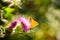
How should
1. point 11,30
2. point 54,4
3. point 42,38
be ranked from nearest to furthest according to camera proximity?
point 11,30 → point 42,38 → point 54,4

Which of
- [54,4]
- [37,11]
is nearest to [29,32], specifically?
[37,11]

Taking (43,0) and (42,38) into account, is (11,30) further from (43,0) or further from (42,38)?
(43,0)

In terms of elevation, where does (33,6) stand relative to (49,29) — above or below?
above

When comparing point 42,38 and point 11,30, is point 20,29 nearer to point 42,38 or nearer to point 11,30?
point 11,30

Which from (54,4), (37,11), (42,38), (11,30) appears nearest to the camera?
(11,30)

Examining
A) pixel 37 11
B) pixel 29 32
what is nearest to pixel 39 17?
pixel 37 11

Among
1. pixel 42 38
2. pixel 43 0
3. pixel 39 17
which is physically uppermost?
pixel 43 0

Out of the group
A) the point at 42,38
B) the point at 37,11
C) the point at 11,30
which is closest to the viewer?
the point at 11,30

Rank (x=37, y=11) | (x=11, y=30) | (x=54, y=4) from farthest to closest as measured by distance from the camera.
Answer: (x=54, y=4), (x=37, y=11), (x=11, y=30)

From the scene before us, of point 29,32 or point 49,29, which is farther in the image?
point 49,29
